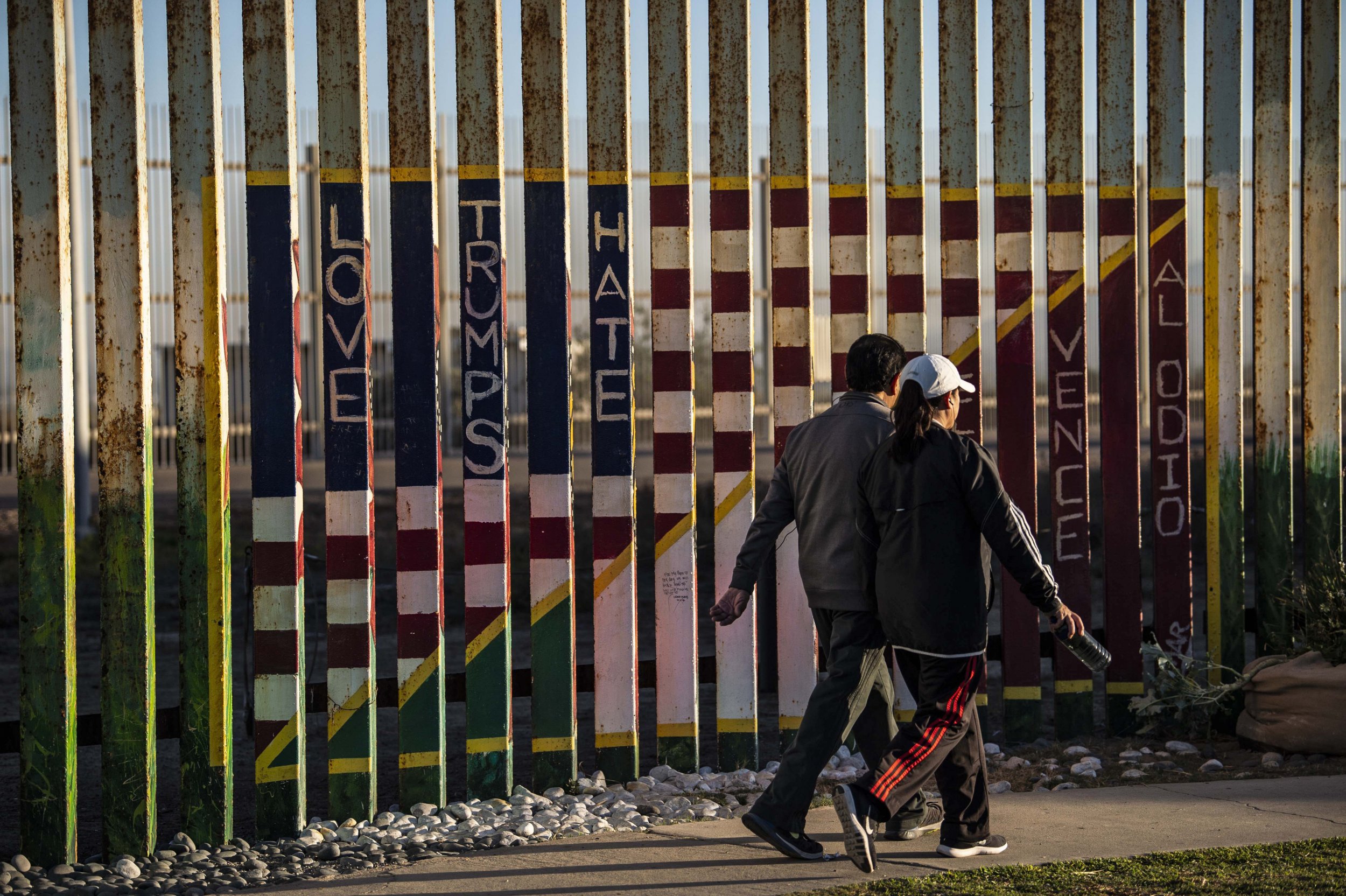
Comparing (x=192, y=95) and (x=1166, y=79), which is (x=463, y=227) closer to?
(x=192, y=95)

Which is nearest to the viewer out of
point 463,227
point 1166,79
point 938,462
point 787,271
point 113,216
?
point 938,462

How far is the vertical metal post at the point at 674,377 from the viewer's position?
5.12 metres

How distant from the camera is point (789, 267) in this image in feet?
17.5

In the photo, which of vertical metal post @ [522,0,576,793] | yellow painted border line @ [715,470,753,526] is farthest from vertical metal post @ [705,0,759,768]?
vertical metal post @ [522,0,576,793]

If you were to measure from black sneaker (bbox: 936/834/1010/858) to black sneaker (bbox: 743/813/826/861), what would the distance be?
1.18 feet

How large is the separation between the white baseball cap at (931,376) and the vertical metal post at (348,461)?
1886mm

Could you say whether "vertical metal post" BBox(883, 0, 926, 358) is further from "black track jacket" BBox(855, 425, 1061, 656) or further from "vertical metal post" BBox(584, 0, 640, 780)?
"black track jacket" BBox(855, 425, 1061, 656)

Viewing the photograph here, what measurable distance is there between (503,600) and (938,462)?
1780 millimetres

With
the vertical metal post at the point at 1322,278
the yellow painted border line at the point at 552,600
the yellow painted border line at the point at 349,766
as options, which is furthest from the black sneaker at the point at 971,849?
the vertical metal post at the point at 1322,278

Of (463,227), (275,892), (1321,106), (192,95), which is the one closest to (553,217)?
(463,227)

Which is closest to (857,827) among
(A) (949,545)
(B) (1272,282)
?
(A) (949,545)

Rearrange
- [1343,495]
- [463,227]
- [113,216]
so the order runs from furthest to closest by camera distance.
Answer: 1. [1343,495]
2. [463,227]
3. [113,216]

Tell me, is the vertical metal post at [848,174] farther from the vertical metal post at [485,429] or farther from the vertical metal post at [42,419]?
the vertical metal post at [42,419]

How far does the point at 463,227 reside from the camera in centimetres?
495
